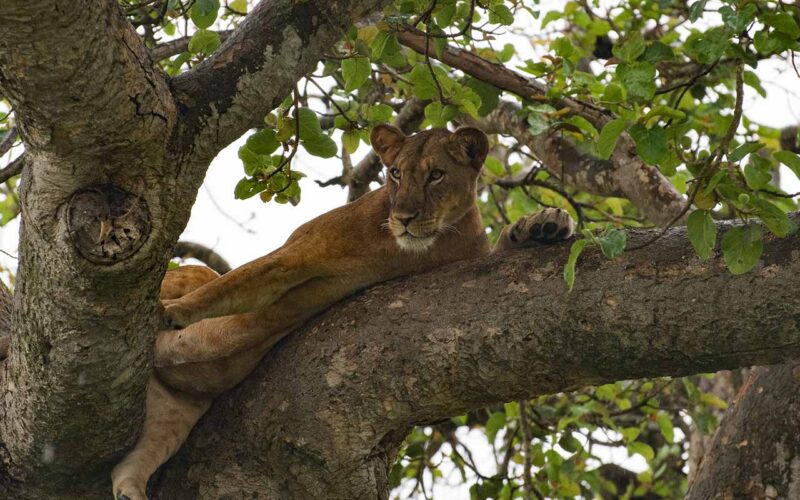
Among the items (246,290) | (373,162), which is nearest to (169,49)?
(246,290)

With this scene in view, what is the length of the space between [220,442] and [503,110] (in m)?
2.88

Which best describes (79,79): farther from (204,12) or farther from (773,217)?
(773,217)

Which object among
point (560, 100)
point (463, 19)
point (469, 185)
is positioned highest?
point (463, 19)

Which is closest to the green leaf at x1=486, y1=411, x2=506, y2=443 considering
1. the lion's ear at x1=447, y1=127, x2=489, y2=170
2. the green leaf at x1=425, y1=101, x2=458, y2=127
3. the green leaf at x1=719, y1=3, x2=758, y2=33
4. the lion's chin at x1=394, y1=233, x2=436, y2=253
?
the lion's ear at x1=447, y1=127, x2=489, y2=170

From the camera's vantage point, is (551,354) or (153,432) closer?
(551,354)

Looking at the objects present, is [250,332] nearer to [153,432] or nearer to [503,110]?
[153,432]

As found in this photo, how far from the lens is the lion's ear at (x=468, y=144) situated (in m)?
4.80

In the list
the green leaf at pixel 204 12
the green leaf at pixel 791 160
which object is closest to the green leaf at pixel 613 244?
the green leaf at pixel 791 160

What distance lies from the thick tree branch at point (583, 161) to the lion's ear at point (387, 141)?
45cm

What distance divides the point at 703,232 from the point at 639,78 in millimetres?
602

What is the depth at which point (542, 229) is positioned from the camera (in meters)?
3.70

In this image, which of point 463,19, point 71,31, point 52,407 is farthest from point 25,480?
point 463,19

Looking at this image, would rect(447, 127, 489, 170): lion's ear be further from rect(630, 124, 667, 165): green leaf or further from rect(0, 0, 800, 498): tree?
rect(630, 124, 667, 165): green leaf

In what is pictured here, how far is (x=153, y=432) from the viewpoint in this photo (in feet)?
12.4
